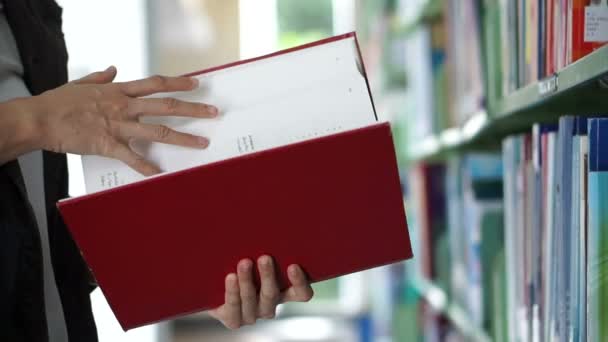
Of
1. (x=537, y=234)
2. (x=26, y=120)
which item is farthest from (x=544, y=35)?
(x=26, y=120)

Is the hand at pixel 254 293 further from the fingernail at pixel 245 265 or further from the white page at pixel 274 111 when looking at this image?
the white page at pixel 274 111

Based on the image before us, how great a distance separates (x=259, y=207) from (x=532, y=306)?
474 millimetres

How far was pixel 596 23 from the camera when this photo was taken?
92 centimetres

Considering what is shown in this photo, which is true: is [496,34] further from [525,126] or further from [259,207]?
[259,207]

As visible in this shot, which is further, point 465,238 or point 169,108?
point 465,238

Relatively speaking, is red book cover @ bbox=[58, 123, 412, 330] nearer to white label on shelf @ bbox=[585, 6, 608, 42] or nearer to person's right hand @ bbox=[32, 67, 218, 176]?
person's right hand @ bbox=[32, 67, 218, 176]

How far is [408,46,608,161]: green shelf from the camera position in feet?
2.67

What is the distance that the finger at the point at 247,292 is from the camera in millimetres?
974

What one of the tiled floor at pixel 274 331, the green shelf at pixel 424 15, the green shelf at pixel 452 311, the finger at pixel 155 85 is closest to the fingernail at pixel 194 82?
the finger at pixel 155 85

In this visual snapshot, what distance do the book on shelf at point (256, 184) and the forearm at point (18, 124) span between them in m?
0.08

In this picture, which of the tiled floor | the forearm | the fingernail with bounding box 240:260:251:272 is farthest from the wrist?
the tiled floor

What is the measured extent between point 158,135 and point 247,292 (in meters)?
0.26

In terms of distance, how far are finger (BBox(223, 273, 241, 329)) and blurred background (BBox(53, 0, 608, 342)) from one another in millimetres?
430

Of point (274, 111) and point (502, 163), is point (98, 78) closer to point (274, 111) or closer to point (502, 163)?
point (274, 111)
